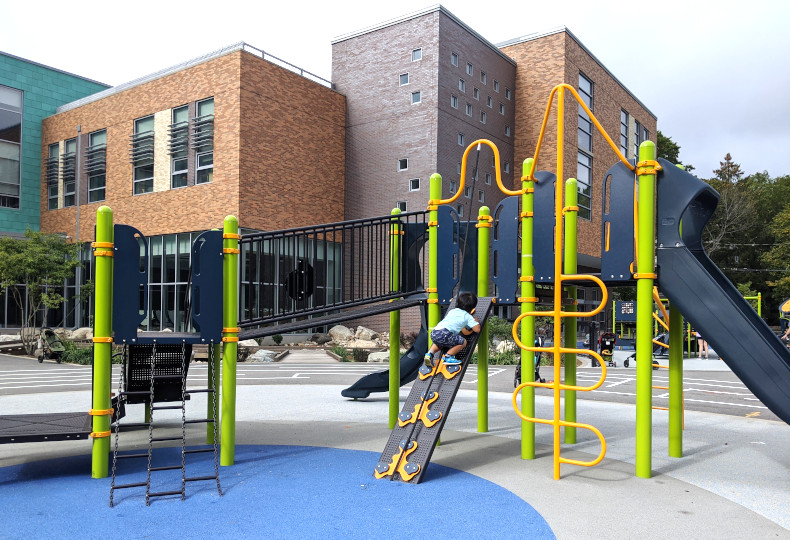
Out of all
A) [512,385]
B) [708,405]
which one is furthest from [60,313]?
[708,405]

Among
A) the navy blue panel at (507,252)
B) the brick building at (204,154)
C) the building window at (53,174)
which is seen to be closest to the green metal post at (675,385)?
the navy blue panel at (507,252)

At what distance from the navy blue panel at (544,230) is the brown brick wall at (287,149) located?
22.3 m

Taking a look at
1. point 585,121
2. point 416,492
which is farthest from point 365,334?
point 416,492

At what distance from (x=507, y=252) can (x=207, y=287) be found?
11.2 ft

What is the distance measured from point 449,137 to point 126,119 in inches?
644

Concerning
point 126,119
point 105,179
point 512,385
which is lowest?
point 512,385

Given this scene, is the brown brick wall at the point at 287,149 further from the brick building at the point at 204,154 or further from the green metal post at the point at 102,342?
the green metal post at the point at 102,342

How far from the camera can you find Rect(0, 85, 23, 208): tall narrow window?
119 feet

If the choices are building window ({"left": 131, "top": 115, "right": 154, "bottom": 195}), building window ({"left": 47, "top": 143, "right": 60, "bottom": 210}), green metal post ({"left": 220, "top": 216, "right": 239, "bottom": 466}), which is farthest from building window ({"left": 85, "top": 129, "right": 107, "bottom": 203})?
green metal post ({"left": 220, "top": 216, "right": 239, "bottom": 466})

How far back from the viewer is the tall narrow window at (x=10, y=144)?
36125 mm

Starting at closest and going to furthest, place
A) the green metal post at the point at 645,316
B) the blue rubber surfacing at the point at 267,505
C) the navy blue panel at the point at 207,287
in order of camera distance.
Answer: the blue rubber surfacing at the point at 267,505 → the green metal post at the point at 645,316 → the navy blue panel at the point at 207,287

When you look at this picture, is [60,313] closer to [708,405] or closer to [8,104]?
[8,104]

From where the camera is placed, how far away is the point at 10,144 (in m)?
36.3

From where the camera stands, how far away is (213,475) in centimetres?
629
